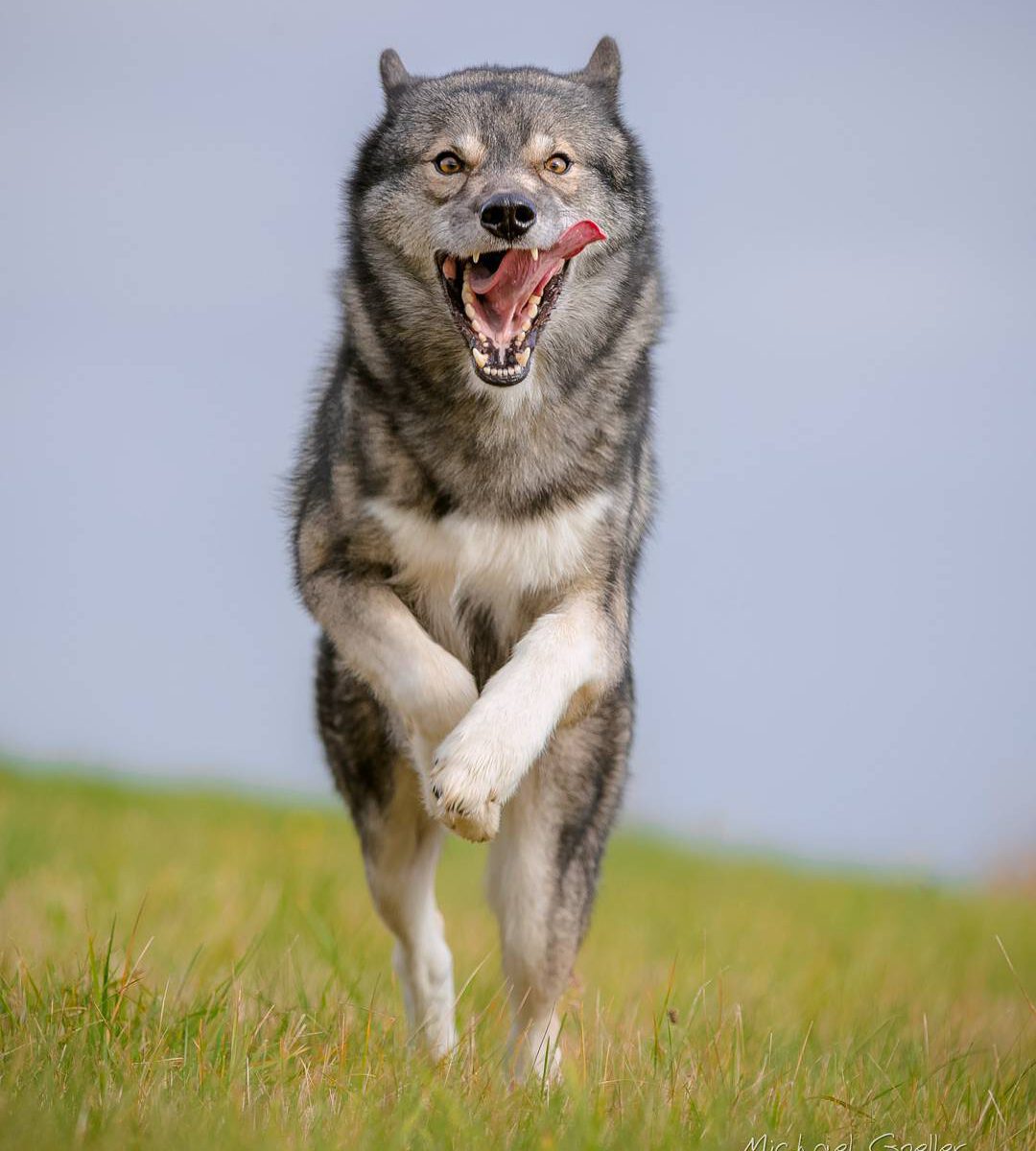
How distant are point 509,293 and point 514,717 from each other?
126 centimetres

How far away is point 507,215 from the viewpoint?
3969 mm

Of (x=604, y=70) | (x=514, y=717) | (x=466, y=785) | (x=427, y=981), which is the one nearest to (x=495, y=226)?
(x=604, y=70)

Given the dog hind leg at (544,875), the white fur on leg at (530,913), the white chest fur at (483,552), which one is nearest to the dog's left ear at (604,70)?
the white chest fur at (483,552)

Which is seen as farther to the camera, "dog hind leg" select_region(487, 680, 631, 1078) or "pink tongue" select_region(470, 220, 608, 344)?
"dog hind leg" select_region(487, 680, 631, 1078)

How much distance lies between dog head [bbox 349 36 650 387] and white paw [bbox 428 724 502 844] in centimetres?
104

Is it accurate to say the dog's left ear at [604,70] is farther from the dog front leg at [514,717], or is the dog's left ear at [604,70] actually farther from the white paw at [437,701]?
the white paw at [437,701]

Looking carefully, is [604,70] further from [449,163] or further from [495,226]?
[495,226]

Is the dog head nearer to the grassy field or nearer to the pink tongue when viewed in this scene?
the pink tongue

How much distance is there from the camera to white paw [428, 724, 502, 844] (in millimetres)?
3596

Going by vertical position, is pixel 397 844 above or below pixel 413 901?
above

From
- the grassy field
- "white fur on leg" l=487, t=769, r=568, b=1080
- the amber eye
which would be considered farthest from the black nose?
the grassy field

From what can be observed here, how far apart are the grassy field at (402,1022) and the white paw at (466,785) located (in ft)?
1.60

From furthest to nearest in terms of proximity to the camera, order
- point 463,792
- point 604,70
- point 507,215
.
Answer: point 604,70
point 507,215
point 463,792

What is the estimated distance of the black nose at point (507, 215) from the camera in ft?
13.0
